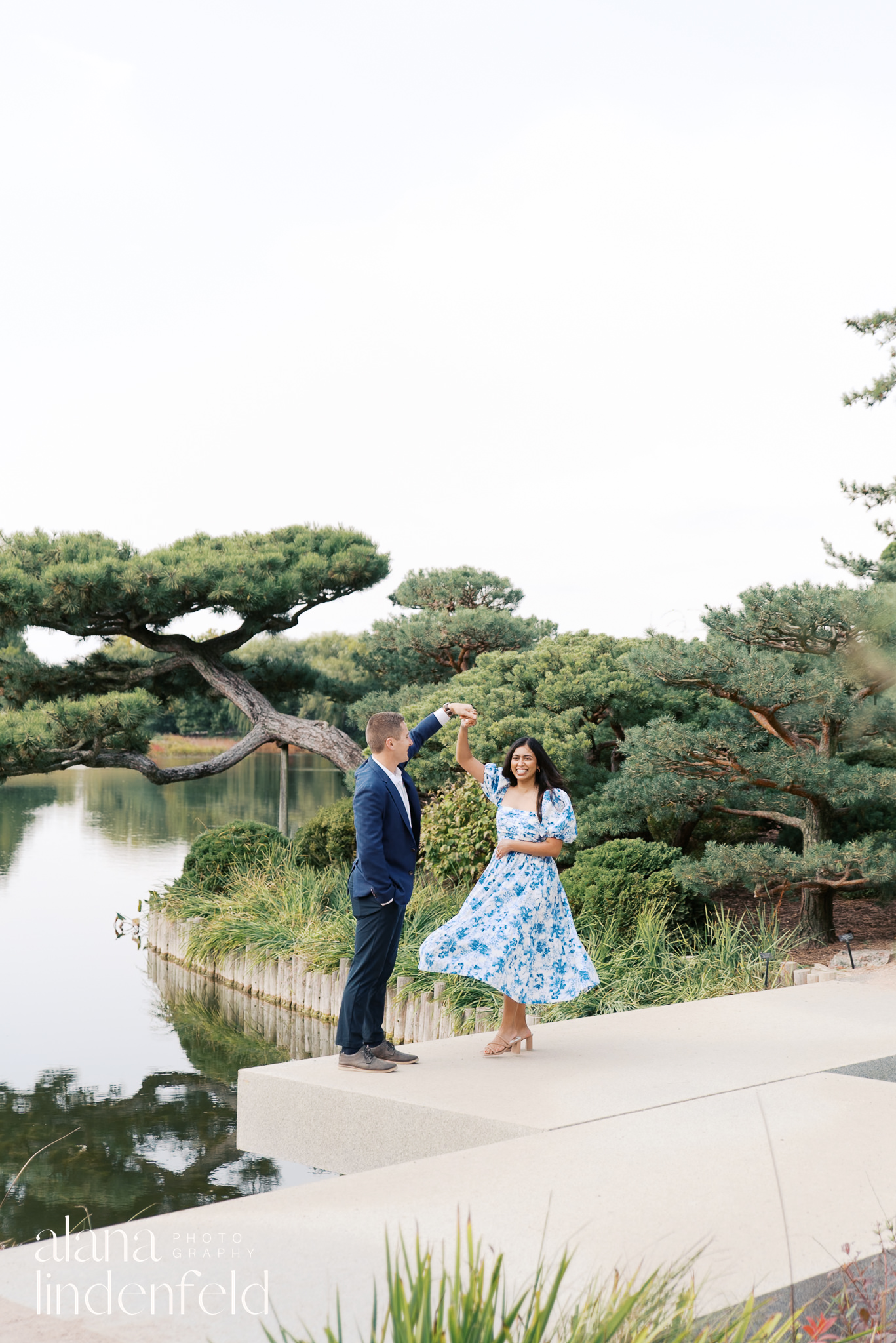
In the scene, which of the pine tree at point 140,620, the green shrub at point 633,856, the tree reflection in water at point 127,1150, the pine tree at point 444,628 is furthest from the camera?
the pine tree at point 444,628

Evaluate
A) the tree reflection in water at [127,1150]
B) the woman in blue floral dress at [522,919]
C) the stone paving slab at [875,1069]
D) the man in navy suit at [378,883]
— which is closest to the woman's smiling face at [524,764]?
the woman in blue floral dress at [522,919]

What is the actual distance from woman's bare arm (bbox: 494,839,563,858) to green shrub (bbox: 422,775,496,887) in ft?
15.9

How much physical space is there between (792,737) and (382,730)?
5.18 metres

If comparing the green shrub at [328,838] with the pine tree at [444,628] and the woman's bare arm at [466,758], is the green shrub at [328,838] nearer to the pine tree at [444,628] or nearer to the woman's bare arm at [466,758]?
the pine tree at [444,628]

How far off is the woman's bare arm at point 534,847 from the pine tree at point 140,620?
893 cm

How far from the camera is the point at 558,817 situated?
4816 mm

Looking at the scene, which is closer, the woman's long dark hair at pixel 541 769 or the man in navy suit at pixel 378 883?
the man in navy suit at pixel 378 883

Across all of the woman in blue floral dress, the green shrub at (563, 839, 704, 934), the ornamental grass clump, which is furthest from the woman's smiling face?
the green shrub at (563, 839, 704, 934)

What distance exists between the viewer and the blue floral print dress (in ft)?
15.3

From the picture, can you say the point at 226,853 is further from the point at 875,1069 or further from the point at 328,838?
the point at 875,1069

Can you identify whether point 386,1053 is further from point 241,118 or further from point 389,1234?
point 241,118

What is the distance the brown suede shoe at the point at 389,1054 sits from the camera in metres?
4.55

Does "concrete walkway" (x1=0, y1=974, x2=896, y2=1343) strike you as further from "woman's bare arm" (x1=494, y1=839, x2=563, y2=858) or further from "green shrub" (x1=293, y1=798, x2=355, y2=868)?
"green shrub" (x1=293, y1=798, x2=355, y2=868)

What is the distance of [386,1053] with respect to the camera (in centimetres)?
455
